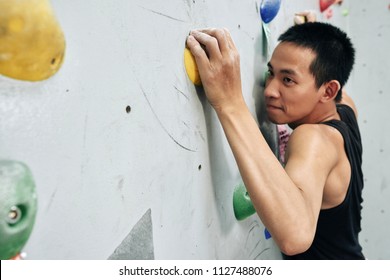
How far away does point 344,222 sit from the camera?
1010 millimetres

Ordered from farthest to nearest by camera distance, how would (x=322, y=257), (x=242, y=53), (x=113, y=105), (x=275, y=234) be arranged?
(x=322, y=257), (x=242, y=53), (x=275, y=234), (x=113, y=105)

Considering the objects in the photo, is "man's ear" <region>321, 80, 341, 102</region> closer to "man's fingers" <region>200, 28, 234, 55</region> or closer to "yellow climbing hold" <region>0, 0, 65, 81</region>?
"man's fingers" <region>200, 28, 234, 55</region>

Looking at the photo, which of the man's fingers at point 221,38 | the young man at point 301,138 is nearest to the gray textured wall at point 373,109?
the young man at point 301,138

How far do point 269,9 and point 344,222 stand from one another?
1.96ft

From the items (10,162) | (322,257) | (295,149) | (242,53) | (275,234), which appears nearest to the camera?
(10,162)

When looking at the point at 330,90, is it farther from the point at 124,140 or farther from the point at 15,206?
the point at 15,206

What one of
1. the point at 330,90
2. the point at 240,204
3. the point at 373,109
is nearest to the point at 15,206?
the point at 240,204

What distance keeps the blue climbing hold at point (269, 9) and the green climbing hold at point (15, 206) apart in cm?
78

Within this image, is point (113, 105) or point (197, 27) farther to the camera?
point (197, 27)

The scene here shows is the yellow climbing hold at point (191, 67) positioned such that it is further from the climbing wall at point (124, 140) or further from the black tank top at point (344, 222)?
the black tank top at point (344, 222)

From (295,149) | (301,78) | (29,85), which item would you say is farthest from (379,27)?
(29,85)

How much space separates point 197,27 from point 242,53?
0.71 feet
